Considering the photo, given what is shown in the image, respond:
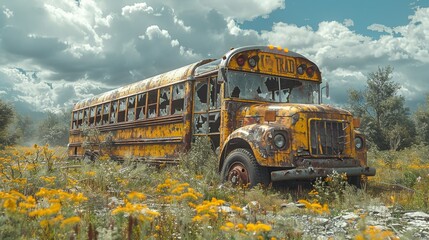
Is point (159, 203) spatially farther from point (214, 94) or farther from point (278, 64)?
point (278, 64)

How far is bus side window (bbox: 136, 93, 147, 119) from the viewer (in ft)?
30.5

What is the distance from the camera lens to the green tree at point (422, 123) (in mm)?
35894

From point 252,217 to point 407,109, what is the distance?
1532 inches

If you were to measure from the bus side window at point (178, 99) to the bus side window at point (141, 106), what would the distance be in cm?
137

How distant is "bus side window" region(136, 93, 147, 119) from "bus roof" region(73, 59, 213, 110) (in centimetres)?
17

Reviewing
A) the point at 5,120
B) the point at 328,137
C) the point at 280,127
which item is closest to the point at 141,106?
the point at 280,127

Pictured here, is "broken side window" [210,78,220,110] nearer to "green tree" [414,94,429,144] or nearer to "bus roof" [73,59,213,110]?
"bus roof" [73,59,213,110]

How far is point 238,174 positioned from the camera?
19.3ft

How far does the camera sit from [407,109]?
37.4 metres

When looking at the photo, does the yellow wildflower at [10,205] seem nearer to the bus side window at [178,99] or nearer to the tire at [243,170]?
the tire at [243,170]

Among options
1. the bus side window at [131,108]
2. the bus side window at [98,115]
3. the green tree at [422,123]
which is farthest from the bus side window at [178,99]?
the green tree at [422,123]

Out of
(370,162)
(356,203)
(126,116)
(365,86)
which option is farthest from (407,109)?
(356,203)

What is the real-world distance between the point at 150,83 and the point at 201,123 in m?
2.40

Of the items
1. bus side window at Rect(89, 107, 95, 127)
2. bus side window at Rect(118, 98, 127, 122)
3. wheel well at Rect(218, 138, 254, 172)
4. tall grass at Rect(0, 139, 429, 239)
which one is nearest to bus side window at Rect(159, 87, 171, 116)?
tall grass at Rect(0, 139, 429, 239)
